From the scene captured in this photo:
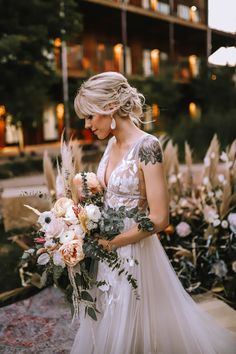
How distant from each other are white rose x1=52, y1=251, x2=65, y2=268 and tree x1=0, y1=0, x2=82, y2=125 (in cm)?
635

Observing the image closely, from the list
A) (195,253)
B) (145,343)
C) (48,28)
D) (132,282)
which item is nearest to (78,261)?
(132,282)

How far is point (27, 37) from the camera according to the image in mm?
8781

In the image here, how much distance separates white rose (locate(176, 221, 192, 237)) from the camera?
4172mm

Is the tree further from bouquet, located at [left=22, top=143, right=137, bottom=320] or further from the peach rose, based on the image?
the peach rose

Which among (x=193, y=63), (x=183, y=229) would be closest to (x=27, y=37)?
(x=183, y=229)

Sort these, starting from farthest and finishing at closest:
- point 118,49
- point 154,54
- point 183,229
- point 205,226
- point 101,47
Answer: point 154,54 → point 118,49 → point 101,47 → point 205,226 → point 183,229

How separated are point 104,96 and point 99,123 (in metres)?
0.14

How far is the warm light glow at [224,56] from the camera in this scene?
473cm

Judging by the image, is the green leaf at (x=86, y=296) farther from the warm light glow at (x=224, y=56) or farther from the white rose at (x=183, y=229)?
the warm light glow at (x=224, y=56)

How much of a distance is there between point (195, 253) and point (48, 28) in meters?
6.36

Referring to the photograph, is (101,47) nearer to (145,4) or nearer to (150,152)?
(145,4)

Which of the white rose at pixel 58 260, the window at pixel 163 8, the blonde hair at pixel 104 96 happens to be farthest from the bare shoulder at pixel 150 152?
the window at pixel 163 8

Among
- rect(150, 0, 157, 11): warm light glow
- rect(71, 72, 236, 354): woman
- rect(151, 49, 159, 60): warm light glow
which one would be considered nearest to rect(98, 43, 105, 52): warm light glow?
rect(151, 49, 159, 60): warm light glow

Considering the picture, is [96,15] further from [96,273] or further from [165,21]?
[96,273]
